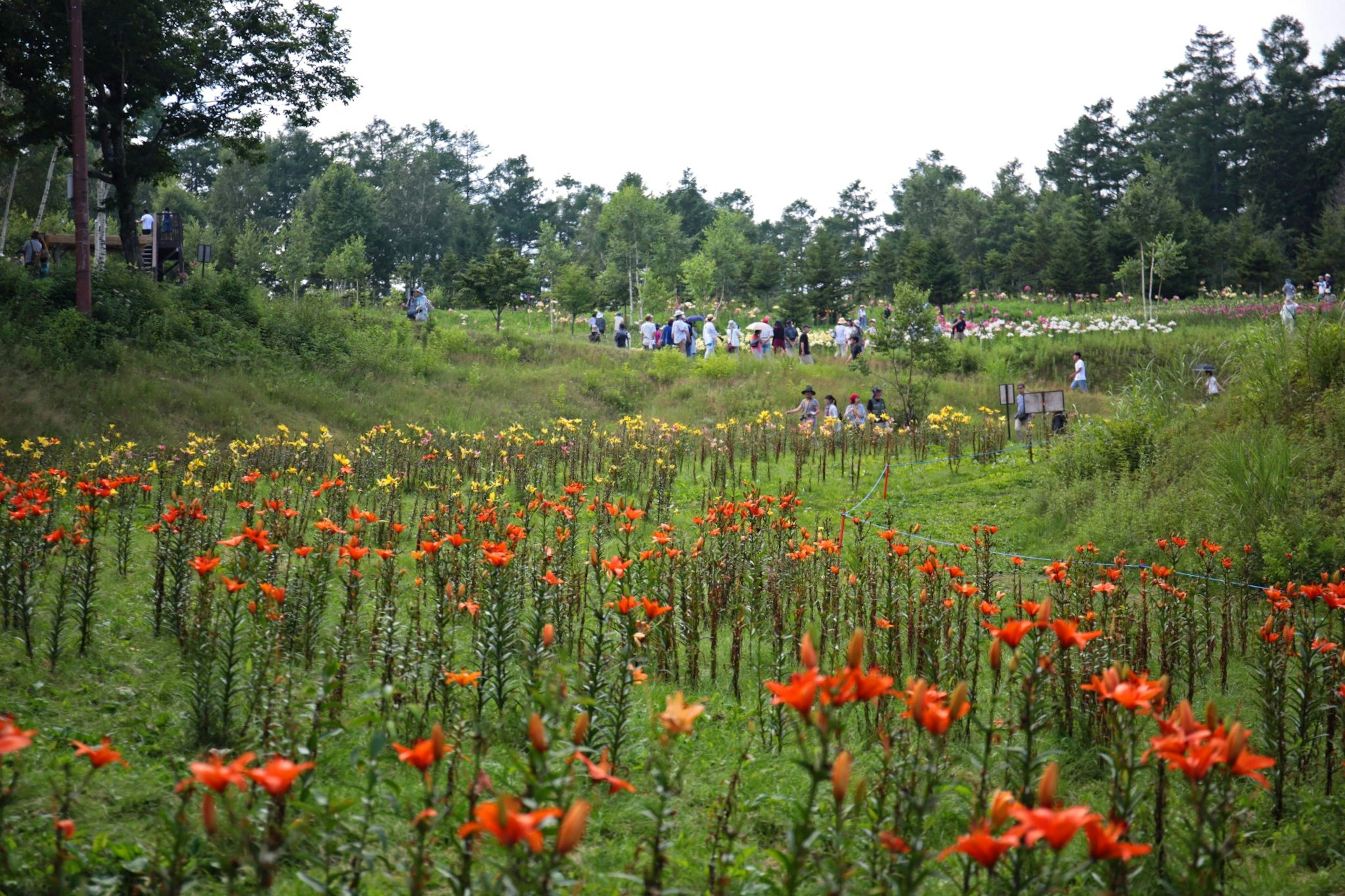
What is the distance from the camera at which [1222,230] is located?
4344 cm

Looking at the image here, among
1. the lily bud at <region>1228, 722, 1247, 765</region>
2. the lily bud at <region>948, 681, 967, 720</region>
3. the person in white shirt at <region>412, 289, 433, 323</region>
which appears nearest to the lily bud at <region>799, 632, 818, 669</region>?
the lily bud at <region>948, 681, 967, 720</region>

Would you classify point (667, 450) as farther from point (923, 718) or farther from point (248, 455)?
point (923, 718)

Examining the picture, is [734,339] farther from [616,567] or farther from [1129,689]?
[1129,689]

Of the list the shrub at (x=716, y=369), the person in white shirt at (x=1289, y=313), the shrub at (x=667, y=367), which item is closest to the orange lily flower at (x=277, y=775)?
the person in white shirt at (x=1289, y=313)

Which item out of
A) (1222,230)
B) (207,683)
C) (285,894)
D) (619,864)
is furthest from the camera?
(1222,230)

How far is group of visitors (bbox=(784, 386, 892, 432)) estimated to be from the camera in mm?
16078

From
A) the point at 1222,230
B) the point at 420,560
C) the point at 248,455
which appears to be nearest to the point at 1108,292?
the point at 1222,230

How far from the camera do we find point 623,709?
400cm

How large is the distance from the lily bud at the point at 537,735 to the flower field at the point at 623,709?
15cm

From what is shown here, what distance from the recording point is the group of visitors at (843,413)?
633 inches

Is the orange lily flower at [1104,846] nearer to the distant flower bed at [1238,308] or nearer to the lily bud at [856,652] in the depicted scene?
the lily bud at [856,652]

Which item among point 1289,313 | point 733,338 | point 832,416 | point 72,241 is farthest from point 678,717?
point 72,241

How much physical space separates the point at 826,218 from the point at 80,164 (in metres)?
61.8

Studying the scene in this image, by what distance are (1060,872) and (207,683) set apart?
10.9 feet
